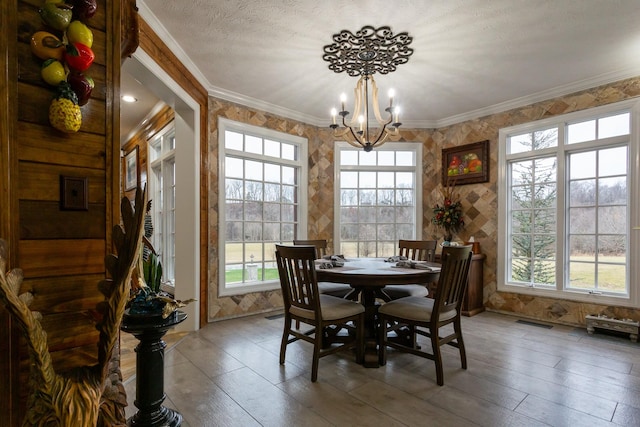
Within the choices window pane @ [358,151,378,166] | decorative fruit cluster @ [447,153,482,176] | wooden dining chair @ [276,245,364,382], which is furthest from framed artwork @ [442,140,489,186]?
wooden dining chair @ [276,245,364,382]

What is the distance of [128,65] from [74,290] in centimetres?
196

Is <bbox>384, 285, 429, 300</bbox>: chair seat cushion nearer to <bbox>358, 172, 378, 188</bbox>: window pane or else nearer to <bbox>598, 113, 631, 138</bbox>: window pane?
<bbox>358, 172, 378, 188</bbox>: window pane

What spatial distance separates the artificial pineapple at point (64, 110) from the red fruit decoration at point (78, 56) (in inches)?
3.0

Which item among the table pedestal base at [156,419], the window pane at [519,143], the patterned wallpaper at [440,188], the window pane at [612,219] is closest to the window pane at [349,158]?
the patterned wallpaper at [440,188]

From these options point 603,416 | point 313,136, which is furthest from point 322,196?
point 603,416

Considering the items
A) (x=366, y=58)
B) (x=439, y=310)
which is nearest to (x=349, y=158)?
(x=366, y=58)

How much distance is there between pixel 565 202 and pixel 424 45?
258 cm

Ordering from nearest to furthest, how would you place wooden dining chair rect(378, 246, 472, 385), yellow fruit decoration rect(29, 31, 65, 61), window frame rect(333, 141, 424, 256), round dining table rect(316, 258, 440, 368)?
yellow fruit decoration rect(29, 31, 65, 61) < wooden dining chair rect(378, 246, 472, 385) < round dining table rect(316, 258, 440, 368) < window frame rect(333, 141, 424, 256)

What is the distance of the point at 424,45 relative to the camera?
9.07 ft

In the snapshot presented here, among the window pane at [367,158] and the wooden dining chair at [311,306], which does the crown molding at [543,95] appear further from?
the wooden dining chair at [311,306]

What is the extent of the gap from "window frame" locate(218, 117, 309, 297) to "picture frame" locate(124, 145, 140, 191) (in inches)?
96.4

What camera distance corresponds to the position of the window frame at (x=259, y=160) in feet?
12.4

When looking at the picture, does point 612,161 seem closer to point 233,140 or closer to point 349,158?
point 349,158

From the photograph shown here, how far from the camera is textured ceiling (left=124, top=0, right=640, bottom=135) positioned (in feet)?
7.60
